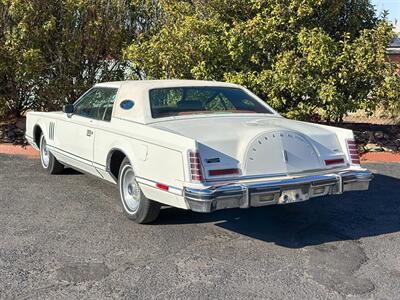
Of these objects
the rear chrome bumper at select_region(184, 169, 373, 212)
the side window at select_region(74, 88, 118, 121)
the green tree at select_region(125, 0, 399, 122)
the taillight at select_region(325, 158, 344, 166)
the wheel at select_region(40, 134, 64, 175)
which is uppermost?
the green tree at select_region(125, 0, 399, 122)

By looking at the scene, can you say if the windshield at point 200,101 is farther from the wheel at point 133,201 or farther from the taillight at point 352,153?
the taillight at point 352,153

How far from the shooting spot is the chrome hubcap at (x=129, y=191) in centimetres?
557

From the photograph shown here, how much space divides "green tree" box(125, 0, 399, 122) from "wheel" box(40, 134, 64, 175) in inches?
106

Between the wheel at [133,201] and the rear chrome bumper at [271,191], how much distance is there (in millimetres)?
884

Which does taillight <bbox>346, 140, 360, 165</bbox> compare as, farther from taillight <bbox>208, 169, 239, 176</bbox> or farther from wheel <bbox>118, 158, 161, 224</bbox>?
wheel <bbox>118, 158, 161, 224</bbox>

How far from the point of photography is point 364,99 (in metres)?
9.30

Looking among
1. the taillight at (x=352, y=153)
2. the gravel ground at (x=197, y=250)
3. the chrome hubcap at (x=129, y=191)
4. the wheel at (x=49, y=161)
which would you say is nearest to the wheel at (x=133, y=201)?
the chrome hubcap at (x=129, y=191)

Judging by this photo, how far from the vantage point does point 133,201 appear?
5641 mm

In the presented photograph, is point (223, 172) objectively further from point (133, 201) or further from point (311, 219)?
point (311, 219)

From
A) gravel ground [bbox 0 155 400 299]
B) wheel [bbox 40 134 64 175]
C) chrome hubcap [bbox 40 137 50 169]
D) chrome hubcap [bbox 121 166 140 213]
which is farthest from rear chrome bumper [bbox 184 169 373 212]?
chrome hubcap [bbox 40 137 50 169]

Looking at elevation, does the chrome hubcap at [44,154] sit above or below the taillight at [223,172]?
below

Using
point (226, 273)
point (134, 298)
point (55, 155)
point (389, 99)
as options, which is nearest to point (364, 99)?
point (389, 99)

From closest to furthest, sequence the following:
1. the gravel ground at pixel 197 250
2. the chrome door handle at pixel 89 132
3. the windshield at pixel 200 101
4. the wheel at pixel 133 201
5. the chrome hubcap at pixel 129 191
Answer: the gravel ground at pixel 197 250 < the wheel at pixel 133 201 < the chrome hubcap at pixel 129 191 < the windshield at pixel 200 101 < the chrome door handle at pixel 89 132

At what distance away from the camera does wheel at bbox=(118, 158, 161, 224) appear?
5.36 metres
